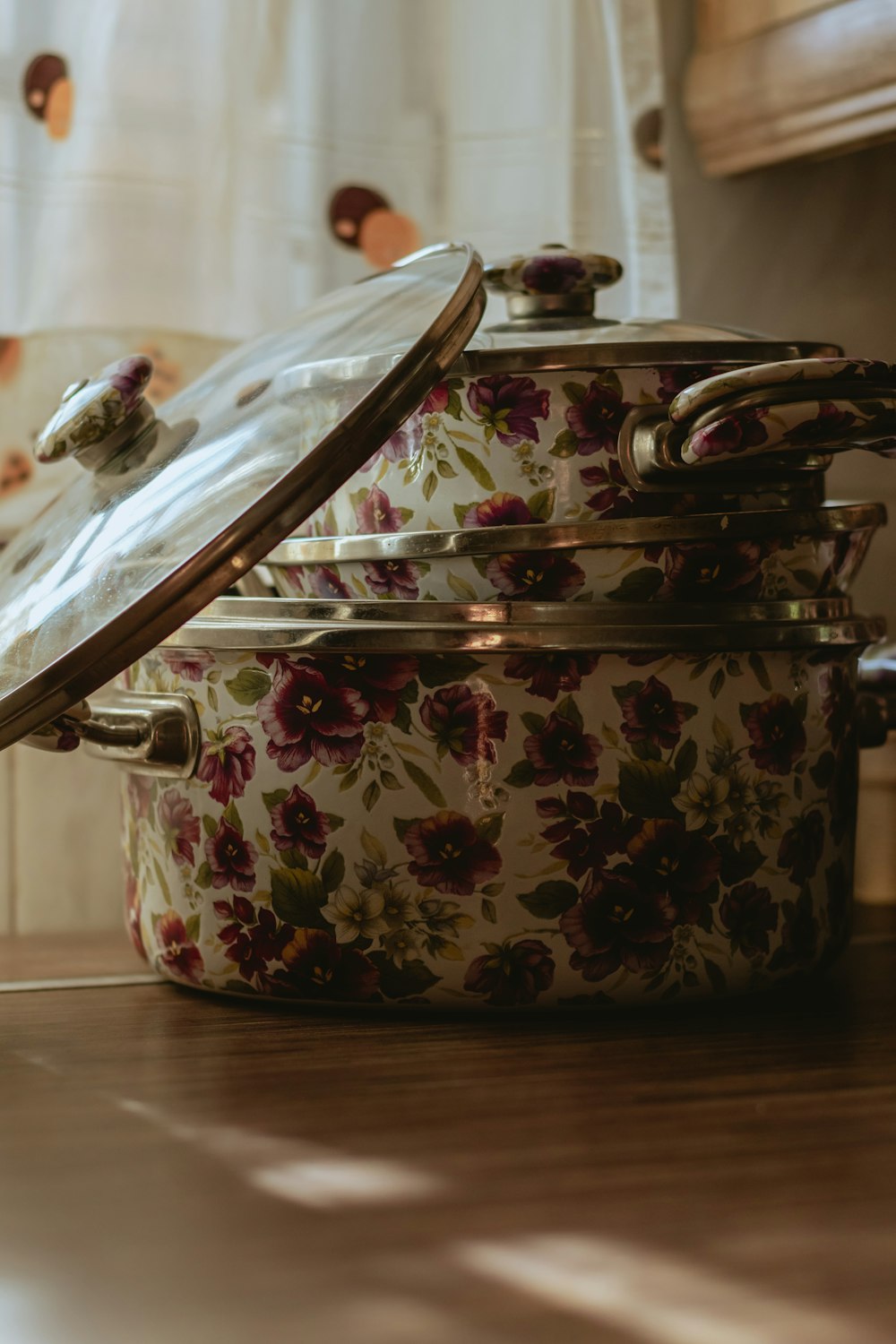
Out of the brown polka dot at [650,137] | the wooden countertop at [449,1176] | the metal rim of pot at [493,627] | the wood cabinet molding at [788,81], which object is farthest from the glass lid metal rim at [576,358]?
the brown polka dot at [650,137]

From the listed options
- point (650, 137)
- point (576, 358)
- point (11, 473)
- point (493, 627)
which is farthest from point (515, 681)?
point (650, 137)

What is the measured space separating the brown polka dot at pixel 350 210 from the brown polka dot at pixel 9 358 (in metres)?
0.25

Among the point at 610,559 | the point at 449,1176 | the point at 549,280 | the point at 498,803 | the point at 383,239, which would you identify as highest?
the point at 383,239

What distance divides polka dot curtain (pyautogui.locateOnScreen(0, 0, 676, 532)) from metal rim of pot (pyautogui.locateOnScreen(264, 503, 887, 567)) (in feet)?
1.16

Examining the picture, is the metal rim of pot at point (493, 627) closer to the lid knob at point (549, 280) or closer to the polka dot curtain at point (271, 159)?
the lid knob at point (549, 280)

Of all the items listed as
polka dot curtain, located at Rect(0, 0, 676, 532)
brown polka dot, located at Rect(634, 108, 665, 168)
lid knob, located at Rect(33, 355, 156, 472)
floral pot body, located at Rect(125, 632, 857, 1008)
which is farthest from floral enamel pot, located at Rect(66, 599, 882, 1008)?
brown polka dot, located at Rect(634, 108, 665, 168)

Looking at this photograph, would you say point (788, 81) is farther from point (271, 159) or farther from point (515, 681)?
point (515, 681)

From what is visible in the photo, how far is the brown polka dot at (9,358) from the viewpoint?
1.11 meters

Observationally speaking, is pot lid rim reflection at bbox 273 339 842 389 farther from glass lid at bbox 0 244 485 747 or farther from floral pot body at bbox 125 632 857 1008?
floral pot body at bbox 125 632 857 1008

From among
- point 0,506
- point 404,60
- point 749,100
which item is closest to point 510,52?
point 404,60

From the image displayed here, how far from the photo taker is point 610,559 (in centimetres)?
70

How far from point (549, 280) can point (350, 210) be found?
0.43 meters

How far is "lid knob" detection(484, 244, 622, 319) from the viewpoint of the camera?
2.57 ft

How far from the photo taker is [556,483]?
707mm
